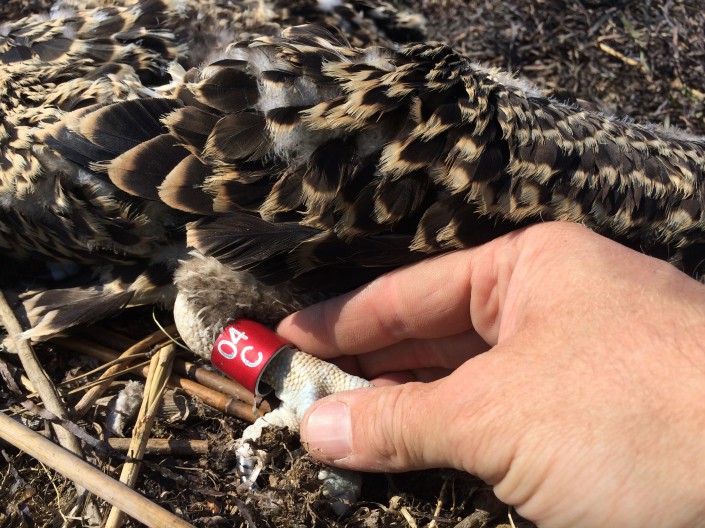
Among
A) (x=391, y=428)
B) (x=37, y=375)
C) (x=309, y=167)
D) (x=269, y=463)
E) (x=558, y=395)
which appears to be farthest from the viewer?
(x=37, y=375)

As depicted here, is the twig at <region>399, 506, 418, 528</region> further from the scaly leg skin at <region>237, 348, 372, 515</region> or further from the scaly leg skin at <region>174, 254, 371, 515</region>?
the scaly leg skin at <region>174, 254, 371, 515</region>

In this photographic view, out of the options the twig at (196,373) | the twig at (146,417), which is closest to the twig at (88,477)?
the twig at (146,417)

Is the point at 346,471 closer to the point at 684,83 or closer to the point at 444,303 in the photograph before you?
the point at 444,303

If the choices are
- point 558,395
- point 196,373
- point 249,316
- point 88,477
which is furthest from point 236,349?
point 558,395

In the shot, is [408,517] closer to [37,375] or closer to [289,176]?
[289,176]

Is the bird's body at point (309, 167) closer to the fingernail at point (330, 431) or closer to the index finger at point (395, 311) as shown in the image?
the index finger at point (395, 311)

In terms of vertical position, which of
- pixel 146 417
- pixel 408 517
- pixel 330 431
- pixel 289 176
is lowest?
pixel 408 517
